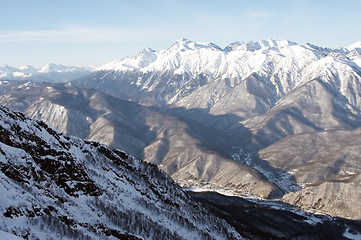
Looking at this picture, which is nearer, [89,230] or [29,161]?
[89,230]

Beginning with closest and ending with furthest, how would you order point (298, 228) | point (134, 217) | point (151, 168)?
point (134, 217), point (151, 168), point (298, 228)

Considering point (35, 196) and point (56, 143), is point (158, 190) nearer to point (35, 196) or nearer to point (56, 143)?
point (56, 143)

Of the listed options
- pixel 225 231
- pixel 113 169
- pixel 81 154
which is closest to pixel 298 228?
pixel 225 231

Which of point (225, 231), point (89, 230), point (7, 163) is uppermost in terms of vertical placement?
point (7, 163)

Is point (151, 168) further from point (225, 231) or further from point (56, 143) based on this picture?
point (56, 143)

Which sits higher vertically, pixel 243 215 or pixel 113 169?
pixel 113 169

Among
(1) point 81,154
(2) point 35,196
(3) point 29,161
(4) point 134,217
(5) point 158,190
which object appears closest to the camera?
(2) point 35,196

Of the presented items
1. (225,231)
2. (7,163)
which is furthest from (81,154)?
(225,231)
